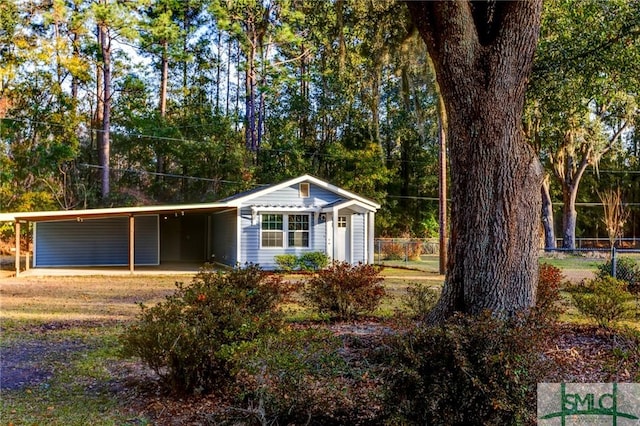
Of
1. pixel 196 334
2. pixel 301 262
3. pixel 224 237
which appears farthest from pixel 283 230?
pixel 196 334

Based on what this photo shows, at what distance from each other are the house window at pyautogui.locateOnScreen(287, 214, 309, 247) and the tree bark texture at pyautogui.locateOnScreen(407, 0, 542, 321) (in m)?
13.1

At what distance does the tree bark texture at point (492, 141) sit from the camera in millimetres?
4746

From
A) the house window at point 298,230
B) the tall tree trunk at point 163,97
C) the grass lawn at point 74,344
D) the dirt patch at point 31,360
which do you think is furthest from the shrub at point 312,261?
the tall tree trunk at point 163,97

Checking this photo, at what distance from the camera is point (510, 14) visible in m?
4.73

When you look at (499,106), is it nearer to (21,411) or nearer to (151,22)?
(21,411)

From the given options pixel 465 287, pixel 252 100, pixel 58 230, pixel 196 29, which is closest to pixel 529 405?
pixel 465 287

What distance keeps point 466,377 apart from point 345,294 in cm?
457

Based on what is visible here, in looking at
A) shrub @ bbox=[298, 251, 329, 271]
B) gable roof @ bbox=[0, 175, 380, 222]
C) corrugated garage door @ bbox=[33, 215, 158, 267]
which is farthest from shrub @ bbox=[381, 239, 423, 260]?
corrugated garage door @ bbox=[33, 215, 158, 267]

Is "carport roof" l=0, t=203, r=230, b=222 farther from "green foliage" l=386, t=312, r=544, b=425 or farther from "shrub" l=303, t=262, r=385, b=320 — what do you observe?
"green foliage" l=386, t=312, r=544, b=425

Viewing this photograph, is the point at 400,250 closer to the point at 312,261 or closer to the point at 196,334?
the point at 312,261

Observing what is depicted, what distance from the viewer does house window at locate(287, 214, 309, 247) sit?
17.9 meters

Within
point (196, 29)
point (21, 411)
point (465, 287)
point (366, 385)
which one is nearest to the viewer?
point (366, 385)

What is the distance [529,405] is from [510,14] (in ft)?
11.2

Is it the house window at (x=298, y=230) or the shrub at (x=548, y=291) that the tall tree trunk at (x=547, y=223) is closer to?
the house window at (x=298, y=230)
